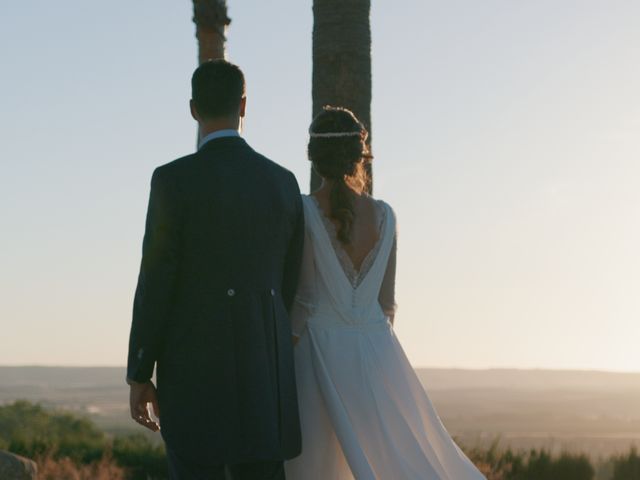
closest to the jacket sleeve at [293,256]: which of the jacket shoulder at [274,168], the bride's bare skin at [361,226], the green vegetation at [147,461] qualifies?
the jacket shoulder at [274,168]

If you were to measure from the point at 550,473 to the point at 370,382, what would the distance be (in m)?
7.27

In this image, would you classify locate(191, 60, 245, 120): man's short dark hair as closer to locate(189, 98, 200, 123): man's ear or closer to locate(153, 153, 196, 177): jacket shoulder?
locate(189, 98, 200, 123): man's ear

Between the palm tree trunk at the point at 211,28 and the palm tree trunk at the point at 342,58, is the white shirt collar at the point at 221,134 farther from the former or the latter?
the palm tree trunk at the point at 211,28

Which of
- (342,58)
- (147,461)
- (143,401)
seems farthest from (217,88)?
(147,461)

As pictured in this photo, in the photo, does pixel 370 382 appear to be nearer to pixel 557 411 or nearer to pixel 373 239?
pixel 373 239

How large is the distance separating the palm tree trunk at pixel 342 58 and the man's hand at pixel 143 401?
14.7 ft

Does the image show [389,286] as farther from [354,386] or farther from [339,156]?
[339,156]

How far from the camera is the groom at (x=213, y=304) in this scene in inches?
215

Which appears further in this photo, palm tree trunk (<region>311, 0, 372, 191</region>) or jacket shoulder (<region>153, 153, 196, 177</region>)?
palm tree trunk (<region>311, 0, 372, 191</region>)

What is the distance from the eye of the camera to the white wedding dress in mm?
6234

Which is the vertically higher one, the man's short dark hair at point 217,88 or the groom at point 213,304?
the man's short dark hair at point 217,88

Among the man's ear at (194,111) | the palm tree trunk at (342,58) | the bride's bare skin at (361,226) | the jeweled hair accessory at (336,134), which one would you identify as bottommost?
the bride's bare skin at (361,226)

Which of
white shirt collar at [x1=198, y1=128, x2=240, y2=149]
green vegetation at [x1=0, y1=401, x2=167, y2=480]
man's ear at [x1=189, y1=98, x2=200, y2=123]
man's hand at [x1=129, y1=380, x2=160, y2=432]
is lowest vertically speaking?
green vegetation at [x1=0, y1=401, x2=167, y2=480]

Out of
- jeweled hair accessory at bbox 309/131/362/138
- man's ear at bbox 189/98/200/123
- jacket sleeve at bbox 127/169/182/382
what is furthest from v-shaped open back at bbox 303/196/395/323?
jacket sleeve at bbox 127/169/182/382
